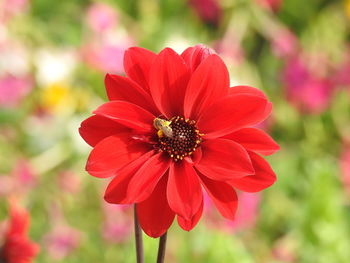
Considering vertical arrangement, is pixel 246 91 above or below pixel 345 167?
below

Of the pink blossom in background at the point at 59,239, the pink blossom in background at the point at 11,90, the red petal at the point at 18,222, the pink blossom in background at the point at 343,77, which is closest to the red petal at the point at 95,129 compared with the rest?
the red petal at the point at 18,222

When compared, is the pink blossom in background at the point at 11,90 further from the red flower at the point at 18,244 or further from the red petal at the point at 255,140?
the red petal at the point at 255,140

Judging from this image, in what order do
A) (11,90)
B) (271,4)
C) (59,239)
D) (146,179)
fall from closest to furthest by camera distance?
(146,179)
(59,239)
(11,90)
(271,4)

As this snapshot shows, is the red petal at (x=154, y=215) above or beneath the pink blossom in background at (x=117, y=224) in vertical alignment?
beneath

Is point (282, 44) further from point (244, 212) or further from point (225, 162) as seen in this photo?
point (225, 162)

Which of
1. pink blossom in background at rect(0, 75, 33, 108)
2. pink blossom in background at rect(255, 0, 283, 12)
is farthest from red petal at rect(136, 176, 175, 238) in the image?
pink blossom in background at rect(255, 0, 283, 12)

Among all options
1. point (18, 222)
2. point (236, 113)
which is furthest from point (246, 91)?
point (18, 222)

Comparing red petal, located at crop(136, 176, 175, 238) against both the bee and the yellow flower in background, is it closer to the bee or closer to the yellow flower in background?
the bee
